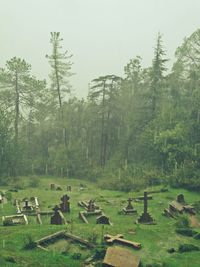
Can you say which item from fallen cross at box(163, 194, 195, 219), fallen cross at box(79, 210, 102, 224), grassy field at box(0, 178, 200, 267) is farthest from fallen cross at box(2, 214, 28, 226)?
fallen cross at box(163, 194, 195, 219)

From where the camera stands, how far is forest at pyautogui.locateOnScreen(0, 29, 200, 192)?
45.1 meters

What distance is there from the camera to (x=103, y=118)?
173ft

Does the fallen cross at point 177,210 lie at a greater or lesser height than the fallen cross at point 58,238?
greater

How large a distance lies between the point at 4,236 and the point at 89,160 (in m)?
32.0

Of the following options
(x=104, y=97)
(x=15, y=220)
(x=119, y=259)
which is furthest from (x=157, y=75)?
(x=119, y=259)

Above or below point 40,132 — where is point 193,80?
above

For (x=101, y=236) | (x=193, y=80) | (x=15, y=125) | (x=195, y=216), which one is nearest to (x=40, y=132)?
(x=15, y=125)

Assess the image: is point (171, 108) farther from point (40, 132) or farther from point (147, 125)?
point (40, 132)

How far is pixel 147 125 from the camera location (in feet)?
160

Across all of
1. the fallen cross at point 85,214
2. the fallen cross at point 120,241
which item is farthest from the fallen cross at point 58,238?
the fallen cross at point 85,214

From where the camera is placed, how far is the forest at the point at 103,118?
45094 mm

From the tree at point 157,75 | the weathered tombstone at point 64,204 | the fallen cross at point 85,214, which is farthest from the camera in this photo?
the tree at point 157,75

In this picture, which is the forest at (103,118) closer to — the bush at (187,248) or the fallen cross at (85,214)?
the fallen cross at (85,214)

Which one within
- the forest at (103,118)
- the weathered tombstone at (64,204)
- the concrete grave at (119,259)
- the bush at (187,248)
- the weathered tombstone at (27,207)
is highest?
the forest at (103,118)
